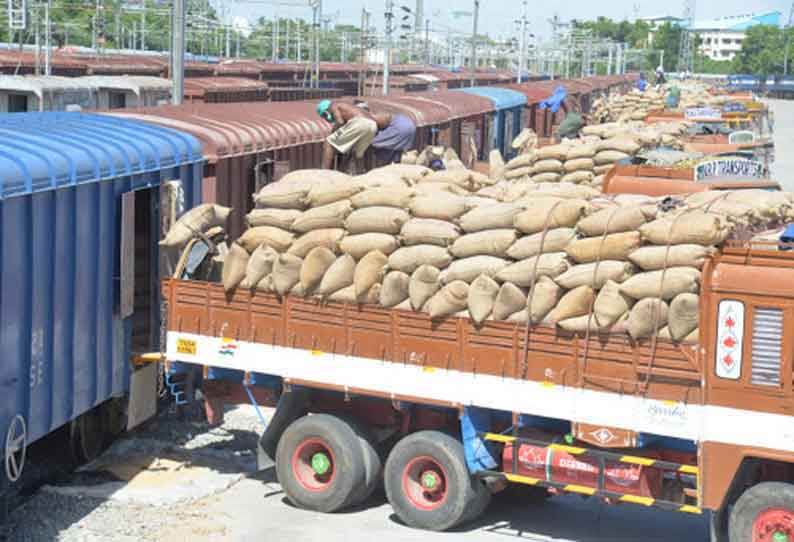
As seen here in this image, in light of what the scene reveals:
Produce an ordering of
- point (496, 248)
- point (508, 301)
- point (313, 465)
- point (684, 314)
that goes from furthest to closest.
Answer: point (313, 465), point (496, 248), point (508, 301), point (684, 314)

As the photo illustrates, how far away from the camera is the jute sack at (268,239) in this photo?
37.8ft

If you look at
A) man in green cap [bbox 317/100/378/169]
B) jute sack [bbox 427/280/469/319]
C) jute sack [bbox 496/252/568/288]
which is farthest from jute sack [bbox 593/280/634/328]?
man in green cap [bbox 317/100/378/169]

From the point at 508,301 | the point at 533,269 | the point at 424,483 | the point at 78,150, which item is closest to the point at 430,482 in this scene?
the point at 424,483

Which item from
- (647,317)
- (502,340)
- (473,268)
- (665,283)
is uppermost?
(665,283)

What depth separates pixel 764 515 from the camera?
9.23 m

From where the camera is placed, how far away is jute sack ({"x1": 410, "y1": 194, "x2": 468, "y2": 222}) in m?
11.2

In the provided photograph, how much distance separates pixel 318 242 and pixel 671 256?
314 cm

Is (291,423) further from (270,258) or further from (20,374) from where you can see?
(20,374)

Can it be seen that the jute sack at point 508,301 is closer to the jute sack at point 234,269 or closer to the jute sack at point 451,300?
the jute sack at point 451,300

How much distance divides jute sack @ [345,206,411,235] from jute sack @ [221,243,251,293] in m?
0.96

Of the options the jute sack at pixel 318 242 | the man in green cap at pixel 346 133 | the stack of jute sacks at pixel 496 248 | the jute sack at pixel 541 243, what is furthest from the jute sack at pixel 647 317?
Result: the man in green cap at pixel 346 133

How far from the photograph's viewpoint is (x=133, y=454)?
42.0 feet

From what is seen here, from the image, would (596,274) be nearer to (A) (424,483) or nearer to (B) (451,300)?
(B) (451,300)

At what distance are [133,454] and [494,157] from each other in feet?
32.9
